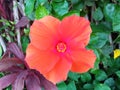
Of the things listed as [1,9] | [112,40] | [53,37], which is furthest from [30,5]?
[112,40]

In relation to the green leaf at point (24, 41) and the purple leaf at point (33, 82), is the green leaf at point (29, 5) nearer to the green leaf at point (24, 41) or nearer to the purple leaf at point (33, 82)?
the green leaf at point (24, 41)

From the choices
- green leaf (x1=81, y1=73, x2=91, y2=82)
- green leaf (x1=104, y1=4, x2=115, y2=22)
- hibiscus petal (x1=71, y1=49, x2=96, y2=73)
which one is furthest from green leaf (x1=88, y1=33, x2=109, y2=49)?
hibiscus petal (x1=71, y1=49, x2=96, y2=73)

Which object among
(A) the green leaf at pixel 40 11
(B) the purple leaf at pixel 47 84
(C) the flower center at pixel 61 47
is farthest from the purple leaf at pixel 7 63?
(C) the flower center at pixel 61 47

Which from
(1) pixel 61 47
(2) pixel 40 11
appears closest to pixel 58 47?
(1) pixel 61 47

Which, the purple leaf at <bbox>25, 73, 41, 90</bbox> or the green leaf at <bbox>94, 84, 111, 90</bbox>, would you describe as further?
the green leaf at <bbox>94, 84, 111, 90</bbox>

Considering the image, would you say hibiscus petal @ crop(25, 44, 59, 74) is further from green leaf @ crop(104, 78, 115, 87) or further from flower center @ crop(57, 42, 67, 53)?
green leaf @ crop(104, 78, 115, 87)

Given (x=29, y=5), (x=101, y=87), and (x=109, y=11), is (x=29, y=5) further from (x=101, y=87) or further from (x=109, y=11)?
(x=101, y=87)

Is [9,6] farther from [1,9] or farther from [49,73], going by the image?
[49,73]
